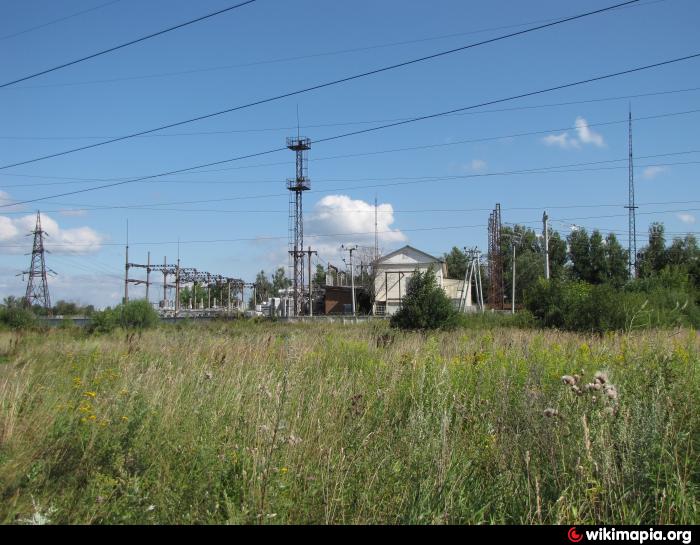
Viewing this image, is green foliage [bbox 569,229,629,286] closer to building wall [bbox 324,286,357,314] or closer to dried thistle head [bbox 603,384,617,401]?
building wall [bbox 324,286,357,314]

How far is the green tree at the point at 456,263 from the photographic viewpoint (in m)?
107

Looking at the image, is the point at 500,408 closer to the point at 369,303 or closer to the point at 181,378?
the point at 181,378

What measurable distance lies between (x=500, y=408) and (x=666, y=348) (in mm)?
3472

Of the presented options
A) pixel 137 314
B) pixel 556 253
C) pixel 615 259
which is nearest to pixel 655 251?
pixel 615 259

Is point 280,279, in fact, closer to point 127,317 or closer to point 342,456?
point 127,317

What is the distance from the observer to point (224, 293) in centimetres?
13138

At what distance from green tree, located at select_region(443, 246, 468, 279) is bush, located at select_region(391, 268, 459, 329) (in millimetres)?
77451

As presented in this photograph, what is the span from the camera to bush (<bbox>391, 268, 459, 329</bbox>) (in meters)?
28.4

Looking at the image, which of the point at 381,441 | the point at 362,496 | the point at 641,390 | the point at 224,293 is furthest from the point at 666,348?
the point at 224,293

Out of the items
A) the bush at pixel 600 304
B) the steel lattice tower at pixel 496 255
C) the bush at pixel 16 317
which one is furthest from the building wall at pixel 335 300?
the bush at pixel 600 304

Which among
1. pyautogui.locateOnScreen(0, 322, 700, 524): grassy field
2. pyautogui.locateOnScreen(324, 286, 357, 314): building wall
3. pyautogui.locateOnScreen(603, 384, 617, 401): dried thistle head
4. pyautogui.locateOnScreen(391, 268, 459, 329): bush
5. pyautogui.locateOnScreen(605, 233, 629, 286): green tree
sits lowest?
pyautogui.locateOnScreen(0, 322, 700, 524): grassy field

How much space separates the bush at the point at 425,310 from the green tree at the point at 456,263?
3049 inches

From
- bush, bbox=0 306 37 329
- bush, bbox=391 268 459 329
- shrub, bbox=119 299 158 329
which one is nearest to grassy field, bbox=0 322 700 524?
bush, bbox=391 268 459 329

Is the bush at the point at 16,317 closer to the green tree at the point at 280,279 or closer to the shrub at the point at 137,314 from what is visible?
the shrub at the point at 137,314
